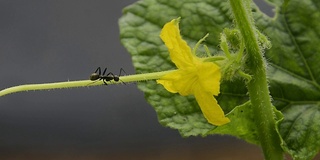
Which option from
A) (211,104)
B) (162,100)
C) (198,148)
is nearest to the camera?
(211,104)

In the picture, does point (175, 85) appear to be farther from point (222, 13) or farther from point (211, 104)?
point (222, 13)

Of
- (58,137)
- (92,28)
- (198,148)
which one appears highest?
(92,28)

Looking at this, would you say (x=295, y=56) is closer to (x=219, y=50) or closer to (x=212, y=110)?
(x=219, y=50)

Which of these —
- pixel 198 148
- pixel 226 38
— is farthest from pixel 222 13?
pixel 198 148

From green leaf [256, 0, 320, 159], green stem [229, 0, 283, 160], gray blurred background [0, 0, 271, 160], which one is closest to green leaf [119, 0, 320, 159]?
green leaf [256, 0, 320, 159]

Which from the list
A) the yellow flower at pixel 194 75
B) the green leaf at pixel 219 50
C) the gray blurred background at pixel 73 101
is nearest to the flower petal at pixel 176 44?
the yellow flower at pixel 194 75

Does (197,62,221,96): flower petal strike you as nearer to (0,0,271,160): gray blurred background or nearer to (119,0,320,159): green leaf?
(119,0,320,159): green leaf

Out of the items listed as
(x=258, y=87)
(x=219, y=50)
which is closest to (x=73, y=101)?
(x=219, y=50)
